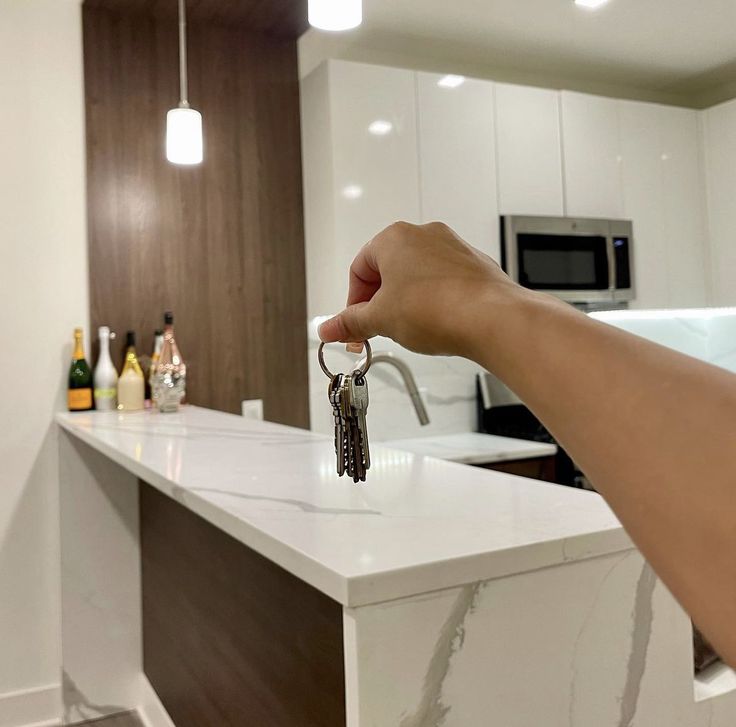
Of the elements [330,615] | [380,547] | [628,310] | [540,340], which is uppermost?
[628,310]

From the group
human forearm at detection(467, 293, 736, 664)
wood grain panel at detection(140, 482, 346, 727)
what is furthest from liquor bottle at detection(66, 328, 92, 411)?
human forearm at detection(467, 293, 736, 664)

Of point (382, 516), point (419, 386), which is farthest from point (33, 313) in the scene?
point (382, 516)

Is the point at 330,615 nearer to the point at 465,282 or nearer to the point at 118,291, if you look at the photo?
the point at 465,282

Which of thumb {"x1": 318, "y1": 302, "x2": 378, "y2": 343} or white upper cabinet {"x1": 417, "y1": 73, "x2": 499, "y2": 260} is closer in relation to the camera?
thumb {"x1": 318, "y1": 302, "x2": 378, "y2": 343}

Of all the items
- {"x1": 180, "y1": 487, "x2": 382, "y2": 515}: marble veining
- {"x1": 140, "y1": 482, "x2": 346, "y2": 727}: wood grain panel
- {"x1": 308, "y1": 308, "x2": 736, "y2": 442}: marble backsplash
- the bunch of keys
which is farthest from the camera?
{"x1": 308, "y1": 308, "x2": 736, "y2": 442}: marble backsplash

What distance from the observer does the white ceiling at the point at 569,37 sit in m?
2.90

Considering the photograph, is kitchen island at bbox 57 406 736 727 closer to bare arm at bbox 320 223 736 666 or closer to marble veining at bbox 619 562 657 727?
marble veining at bbox 619 562 657 727

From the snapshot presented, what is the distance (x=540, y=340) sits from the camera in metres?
0.39

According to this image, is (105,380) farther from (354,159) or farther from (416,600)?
(416,600)

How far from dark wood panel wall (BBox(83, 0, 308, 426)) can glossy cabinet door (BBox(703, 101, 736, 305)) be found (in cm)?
196

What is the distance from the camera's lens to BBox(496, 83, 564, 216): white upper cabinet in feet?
10.2

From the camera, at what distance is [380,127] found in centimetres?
288

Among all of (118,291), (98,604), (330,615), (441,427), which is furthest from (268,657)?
(441,427)

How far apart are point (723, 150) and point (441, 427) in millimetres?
1833
